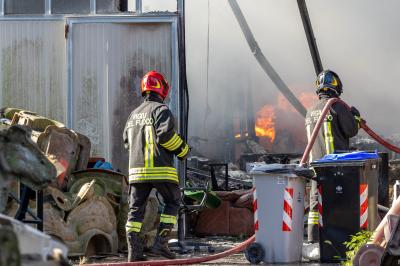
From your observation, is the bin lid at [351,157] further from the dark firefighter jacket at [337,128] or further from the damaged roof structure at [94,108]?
the damaged roof structure at [94,108]

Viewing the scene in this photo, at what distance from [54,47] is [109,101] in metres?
1.10

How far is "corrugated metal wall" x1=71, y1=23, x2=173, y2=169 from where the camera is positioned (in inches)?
500

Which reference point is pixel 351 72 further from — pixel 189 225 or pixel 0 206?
pixel 0 206

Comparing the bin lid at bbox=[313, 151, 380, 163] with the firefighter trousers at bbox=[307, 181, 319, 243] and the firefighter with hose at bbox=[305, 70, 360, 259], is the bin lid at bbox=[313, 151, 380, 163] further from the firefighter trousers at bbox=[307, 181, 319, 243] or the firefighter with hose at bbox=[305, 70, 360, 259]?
the firefighter with hose at bbox=[305, 70, 360, 259]

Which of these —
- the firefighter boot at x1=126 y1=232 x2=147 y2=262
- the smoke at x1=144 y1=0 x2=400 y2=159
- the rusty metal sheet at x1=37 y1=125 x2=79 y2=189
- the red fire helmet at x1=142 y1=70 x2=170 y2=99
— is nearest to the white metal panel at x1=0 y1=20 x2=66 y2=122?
the rusty metal sheet at x1=37 y1=125 x2=79 y2=189

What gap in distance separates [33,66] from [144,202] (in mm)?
4836

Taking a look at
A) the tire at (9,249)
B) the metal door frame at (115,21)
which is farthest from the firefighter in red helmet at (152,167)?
the tire at (9,249)

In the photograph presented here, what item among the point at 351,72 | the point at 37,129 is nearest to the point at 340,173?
the point at 37,129

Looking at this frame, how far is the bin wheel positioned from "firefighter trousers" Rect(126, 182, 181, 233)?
0.78 m

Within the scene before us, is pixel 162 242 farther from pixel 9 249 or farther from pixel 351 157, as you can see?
pixel 9 249

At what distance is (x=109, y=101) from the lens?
41.9 feet

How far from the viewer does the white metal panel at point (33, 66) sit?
1287cm

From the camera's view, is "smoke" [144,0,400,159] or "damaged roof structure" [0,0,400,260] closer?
"damaged roof structure" [0,0,400,260]

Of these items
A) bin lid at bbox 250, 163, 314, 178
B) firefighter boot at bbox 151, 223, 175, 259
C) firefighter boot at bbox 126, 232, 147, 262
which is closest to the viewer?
bin lid at bbox 250, 163, 314, 178
